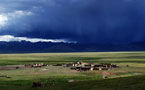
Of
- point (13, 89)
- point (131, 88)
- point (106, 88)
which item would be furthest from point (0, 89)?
point (131, 88)

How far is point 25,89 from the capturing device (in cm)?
5709

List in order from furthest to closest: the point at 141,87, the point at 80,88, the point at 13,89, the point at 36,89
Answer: the point at 13,89
the point at 36,89
the point at 80,88
the point at 141,87

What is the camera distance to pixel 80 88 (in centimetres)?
4950

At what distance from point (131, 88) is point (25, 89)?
24.4m

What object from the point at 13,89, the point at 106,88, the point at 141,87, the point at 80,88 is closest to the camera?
the point at 141,87

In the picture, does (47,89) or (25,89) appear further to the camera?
(25,89)

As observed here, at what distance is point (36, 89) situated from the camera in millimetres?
54594

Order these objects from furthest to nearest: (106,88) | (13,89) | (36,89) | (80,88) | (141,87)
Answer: (13,89) → (36,89) → (80,88) → (106,88) → (141,87)

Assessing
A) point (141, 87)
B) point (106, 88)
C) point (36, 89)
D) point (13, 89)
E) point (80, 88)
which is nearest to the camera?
point (141, 87)

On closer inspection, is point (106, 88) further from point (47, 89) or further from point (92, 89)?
point (47, 89)

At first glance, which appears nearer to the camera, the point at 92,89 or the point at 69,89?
the point at 92,89

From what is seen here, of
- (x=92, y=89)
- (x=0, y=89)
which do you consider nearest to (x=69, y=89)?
(x=92, y=89)

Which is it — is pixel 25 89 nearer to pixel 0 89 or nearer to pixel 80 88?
pixel 0 89

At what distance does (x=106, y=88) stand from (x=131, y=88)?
464cm
